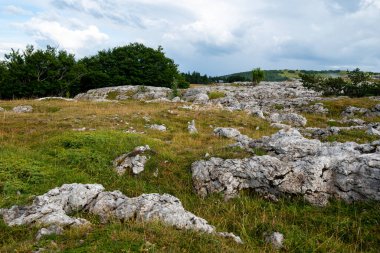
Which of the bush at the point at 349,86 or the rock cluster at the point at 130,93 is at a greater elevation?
the bush at the point at 349,86

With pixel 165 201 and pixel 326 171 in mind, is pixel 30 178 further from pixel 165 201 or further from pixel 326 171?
pixel 326 171

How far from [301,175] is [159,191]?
514 cm

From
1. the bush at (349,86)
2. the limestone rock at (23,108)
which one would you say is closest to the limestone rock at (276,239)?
the limestone rock at (23,108)

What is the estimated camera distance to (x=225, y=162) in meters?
13.5

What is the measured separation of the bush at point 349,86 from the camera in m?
52.6

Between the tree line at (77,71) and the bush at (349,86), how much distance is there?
2302cm

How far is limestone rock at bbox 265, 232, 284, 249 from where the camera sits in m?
9.18

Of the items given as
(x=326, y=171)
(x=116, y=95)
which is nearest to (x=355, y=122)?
(x=326, y=171)

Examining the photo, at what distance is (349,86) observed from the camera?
178 ft

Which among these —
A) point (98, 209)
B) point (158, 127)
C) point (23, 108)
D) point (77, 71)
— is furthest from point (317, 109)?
point (77, 71)

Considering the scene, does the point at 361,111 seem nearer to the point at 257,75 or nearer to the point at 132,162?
the point at 132,162

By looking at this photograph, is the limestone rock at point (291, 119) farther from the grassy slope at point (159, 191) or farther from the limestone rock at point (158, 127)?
the limestone rock at point (158, 127)

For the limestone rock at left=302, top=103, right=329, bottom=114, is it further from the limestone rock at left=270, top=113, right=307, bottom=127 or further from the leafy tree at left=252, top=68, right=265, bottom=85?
the leafy tree at left=252, top=68, right=265, bottom=85

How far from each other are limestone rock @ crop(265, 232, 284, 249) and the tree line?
45372 millimetres
